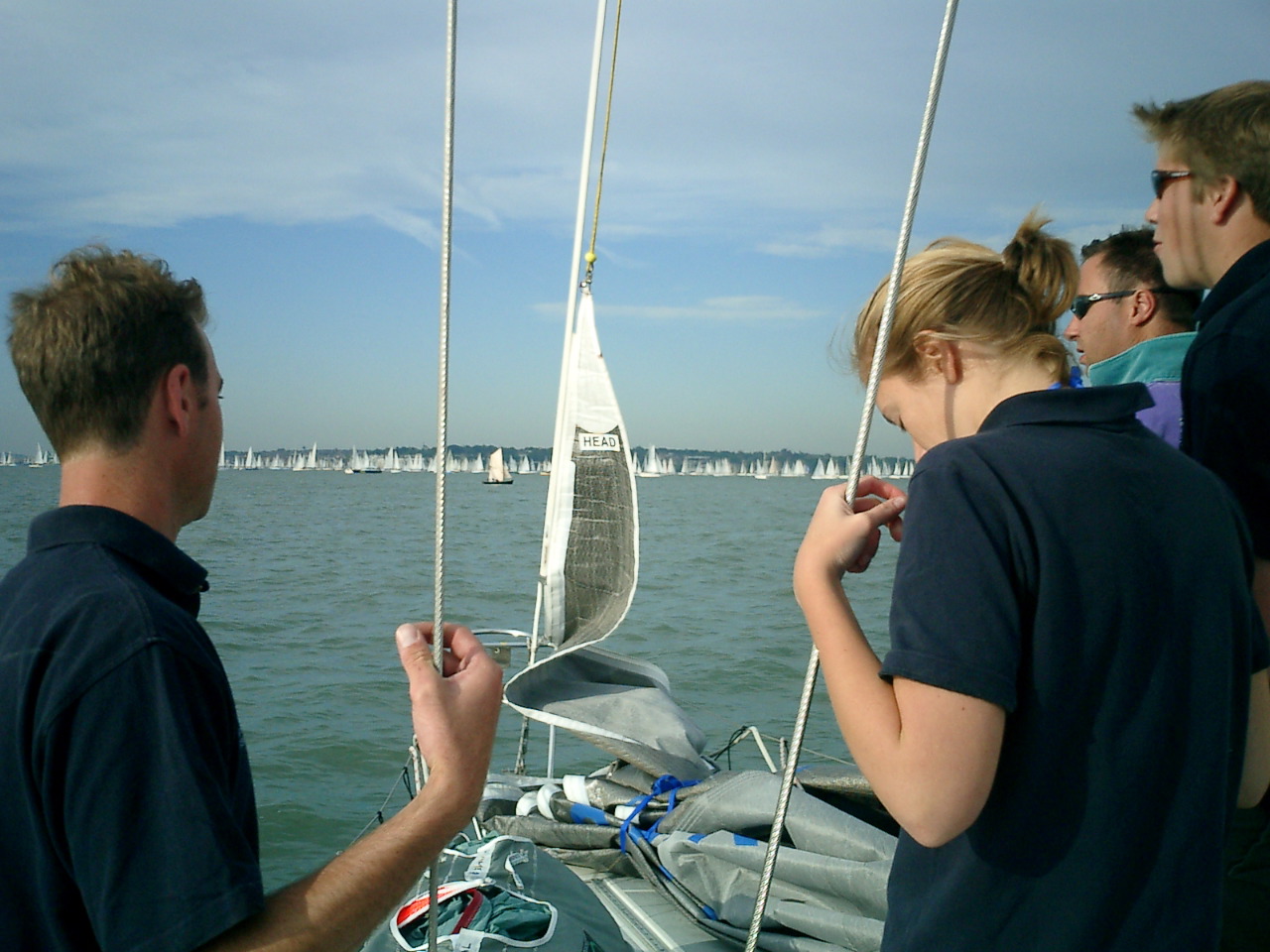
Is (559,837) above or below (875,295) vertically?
below

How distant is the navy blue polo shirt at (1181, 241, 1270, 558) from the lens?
5.23ft

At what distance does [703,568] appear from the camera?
23.3 metres

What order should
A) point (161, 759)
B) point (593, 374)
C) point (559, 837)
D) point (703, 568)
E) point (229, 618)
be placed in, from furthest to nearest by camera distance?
point (703, 568) < point (229, 618) < point (593, 374) < point (559, 837) < point (161, 759)

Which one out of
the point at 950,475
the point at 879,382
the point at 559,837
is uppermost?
the point at 879,382

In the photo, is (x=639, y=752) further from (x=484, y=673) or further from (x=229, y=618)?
(x=229, y=618)

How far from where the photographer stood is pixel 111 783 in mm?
1034

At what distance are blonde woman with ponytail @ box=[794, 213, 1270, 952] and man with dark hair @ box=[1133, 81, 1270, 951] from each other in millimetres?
424

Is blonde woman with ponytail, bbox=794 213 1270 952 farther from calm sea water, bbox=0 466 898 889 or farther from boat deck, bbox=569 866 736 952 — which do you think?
calm sea water, bbox=0 466 898 889

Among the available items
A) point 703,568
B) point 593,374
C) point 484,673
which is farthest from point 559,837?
point 703,568

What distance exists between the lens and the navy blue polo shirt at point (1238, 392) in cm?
159

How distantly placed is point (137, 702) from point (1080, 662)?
103 cm

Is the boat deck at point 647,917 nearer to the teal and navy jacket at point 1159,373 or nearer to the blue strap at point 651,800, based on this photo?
the blue strap at point 651,800

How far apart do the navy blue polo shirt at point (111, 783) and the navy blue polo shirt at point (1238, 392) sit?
1523 mm

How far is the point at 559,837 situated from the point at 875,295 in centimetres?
279
